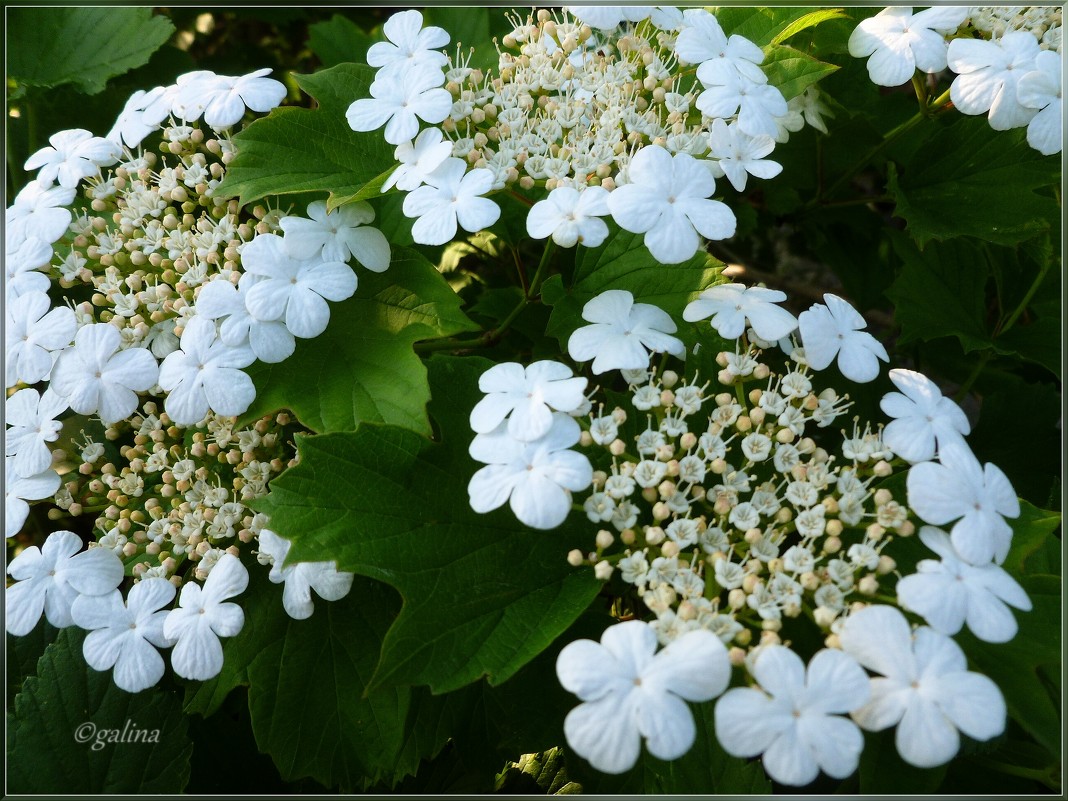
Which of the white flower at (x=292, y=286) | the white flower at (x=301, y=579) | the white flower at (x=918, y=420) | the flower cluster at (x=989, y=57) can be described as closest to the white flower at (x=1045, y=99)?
the flower cluster at (x=989, y=57)

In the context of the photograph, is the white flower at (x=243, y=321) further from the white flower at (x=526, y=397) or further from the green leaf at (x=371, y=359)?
the white flower at (x=526, y=397)

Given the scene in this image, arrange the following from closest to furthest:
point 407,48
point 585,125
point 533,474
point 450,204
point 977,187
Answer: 1. point 533,474
2. point 450,204
3. point 585,125
4. point 407,48
5. point 977,187

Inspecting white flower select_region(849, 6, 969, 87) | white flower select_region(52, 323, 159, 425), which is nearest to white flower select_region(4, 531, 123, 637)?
white flower select_region(52, 323, 159, 425)

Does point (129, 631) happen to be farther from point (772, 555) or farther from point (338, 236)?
point (772, 555)

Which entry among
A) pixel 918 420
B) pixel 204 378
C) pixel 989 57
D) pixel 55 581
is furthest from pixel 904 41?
pixel 55 581

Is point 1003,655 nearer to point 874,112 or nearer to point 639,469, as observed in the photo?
point 639,469

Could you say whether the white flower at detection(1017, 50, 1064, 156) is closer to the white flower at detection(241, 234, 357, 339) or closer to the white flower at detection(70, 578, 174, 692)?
the white flower at detection(241, 234, 357, 339)

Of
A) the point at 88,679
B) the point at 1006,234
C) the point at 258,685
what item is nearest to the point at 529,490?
the point at 258,685
